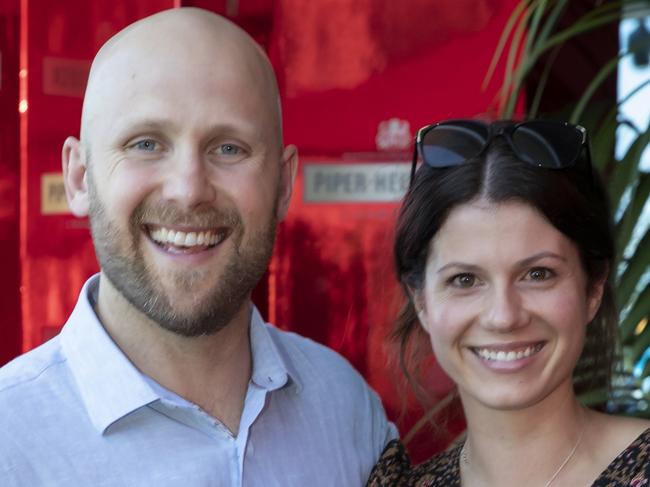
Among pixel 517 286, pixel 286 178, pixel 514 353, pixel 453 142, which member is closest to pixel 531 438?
pixel 514 353

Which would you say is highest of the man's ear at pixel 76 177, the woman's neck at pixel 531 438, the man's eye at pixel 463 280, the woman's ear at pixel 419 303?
the man's ear at pixel 76 177

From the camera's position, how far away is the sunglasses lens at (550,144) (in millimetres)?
1943

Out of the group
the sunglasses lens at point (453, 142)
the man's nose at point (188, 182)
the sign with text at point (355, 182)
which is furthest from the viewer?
the sign with text at point (355, 182)

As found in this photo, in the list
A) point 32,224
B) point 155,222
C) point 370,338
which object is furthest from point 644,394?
point 32,224

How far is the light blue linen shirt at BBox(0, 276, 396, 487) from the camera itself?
176 centimetres

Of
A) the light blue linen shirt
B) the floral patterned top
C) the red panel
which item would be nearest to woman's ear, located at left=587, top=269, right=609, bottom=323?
the floral patterned top

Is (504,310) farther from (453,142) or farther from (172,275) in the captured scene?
(172,275)

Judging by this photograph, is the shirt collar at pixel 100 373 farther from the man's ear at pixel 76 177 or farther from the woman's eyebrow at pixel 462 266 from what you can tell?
the woman's eyebrow at pixel 462 266

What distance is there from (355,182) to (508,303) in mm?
960

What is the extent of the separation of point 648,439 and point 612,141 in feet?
2.44

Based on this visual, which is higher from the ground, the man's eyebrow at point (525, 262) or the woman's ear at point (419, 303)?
the man's eyebrow at point (525, 262)

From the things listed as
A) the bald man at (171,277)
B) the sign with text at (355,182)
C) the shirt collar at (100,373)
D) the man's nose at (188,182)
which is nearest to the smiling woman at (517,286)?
the bald man at (171,277)

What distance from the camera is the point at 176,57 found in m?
1.94

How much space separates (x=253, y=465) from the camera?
6.39ft
